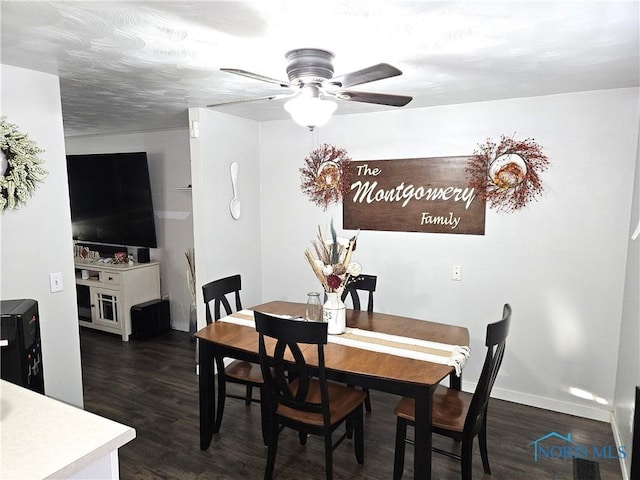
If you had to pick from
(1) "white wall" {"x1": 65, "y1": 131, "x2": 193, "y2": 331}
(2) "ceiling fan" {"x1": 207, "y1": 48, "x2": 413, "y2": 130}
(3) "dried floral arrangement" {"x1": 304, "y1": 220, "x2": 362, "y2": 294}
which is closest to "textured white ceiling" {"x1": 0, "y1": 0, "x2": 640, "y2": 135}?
(2) "ceiling fan" {"x1": 207, "y1": 48, "x2": 413, "y2": 130}

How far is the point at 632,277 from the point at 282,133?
2994 millimetres

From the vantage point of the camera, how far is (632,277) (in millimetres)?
2762

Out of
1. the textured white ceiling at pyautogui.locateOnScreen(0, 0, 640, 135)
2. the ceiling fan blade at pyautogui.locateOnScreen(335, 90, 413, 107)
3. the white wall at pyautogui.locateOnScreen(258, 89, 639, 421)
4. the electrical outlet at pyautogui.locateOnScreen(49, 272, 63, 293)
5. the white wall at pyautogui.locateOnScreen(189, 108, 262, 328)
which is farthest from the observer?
the white wall at pyautogui.locateOnScreen(189, 108, 262, 328)

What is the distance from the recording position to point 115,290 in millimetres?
4754

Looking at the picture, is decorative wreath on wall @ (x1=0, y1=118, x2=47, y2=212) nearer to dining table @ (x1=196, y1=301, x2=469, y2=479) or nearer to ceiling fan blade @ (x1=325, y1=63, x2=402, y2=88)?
dining table @ (x1=196, y1=301, x2=469, y2=479)

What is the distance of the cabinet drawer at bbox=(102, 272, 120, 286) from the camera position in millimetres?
4730

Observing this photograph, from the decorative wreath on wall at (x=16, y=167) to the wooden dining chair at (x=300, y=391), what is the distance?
151 cm

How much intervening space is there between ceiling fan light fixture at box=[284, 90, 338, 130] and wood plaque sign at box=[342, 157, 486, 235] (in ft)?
5.44

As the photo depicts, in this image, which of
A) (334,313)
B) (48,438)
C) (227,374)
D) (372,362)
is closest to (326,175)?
(334,313)

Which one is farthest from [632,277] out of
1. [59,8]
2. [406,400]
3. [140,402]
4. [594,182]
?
[140,402]

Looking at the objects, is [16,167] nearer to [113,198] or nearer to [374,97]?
[374,97]

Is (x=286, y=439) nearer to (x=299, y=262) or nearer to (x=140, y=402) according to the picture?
(x=140, y=402)

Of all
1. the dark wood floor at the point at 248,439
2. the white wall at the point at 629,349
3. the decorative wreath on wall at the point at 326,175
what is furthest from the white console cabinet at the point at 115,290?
the white wall at the point at 629,349

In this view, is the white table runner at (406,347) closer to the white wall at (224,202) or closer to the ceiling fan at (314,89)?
the ceiling fan at (314,89)
